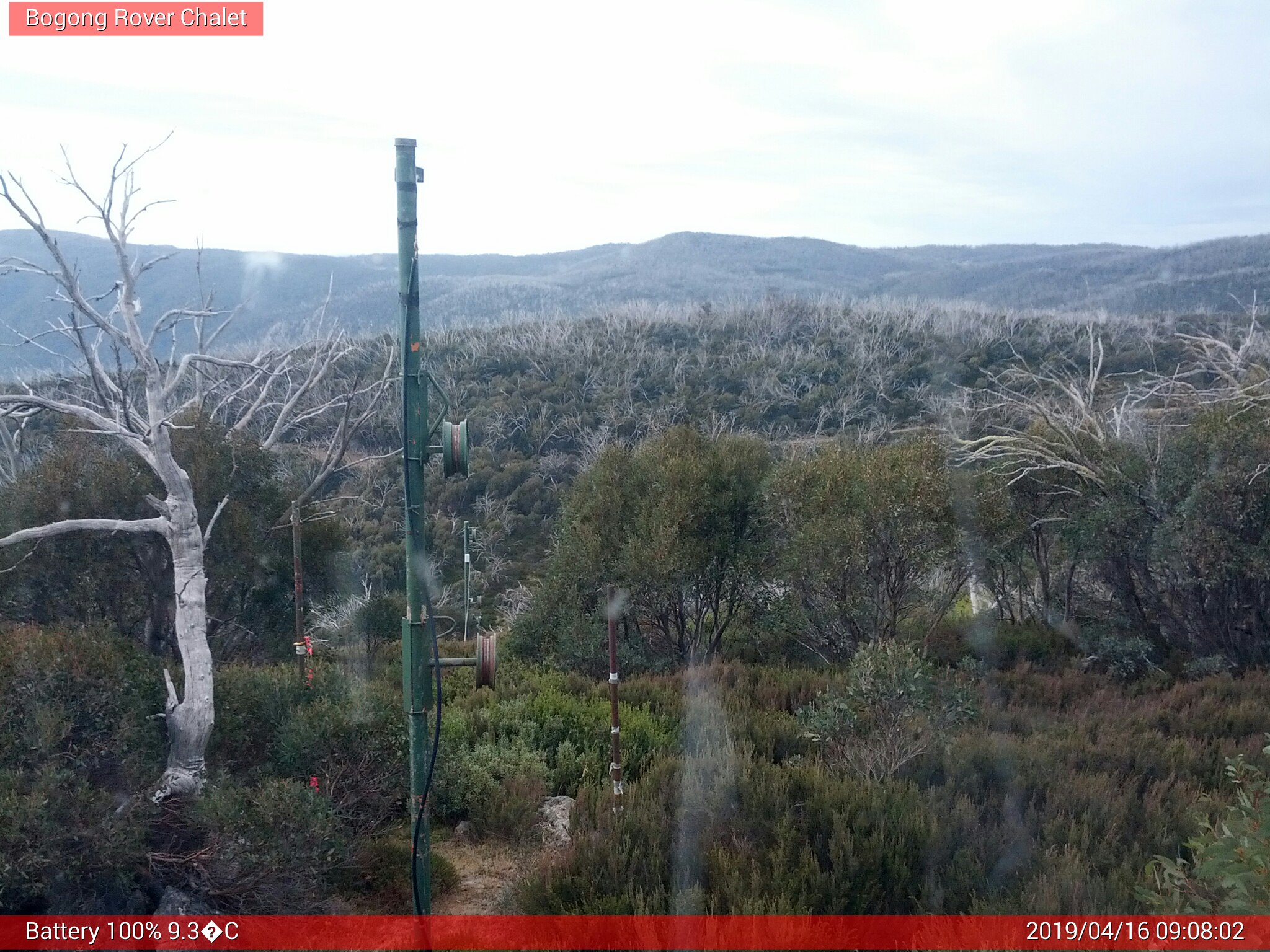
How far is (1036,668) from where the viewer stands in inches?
444

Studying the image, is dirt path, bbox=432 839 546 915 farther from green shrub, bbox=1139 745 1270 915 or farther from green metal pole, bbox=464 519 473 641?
green shrub, bbox=1139 745 1270 915

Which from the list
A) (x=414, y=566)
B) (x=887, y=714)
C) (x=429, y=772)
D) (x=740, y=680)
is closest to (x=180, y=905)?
(x=429, y=772)

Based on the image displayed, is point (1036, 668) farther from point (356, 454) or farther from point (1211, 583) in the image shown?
point (356, 454)

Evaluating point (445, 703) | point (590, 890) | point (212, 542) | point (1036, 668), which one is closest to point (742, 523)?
point (1036, 668)

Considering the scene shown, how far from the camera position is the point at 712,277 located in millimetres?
69625

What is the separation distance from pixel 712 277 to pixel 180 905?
6781 cm

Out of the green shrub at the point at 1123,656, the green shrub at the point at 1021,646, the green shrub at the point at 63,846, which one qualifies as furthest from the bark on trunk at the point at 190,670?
the green shrub at the point at 1123,656

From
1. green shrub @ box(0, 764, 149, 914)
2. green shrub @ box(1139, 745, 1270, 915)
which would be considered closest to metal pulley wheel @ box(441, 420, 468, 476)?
green shrub @ box(0, 764, 149, 914)

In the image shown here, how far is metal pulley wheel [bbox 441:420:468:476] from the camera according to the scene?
13.2 feet

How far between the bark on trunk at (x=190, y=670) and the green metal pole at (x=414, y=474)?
1764 mm

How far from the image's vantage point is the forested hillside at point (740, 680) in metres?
4.77

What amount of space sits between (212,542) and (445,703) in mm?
2942

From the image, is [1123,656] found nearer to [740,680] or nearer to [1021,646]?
[1021,646]

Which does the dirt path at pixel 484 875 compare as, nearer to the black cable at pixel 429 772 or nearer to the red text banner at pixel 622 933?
the red text banner at pixel 622 933
